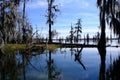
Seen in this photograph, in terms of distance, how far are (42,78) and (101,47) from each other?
26643mm

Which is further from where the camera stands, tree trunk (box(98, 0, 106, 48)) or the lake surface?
tree trunk (box(98, 0, 106, 48))

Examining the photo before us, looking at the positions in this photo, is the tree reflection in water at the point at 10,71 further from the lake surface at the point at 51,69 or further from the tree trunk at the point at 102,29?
the tree trunk at the point at 102,29

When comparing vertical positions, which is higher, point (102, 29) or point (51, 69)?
point (102, 29)

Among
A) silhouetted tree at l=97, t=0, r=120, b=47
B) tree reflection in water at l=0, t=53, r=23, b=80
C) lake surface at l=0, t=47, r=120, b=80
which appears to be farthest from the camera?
silhouetted tree at l=97, t=0, r=120, b=47

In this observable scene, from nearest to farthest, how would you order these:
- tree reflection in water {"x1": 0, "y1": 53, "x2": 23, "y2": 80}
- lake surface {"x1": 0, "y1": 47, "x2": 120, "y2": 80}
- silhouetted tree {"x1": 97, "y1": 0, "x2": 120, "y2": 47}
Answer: tree reflection in water {"x1": 0, "y1": 53, "x2": 23, "y2": 80} < lake surface {"x1": 0, "y1": 47, "x2": 120, "y2": 80} < silhouetted tree {"x1": 97, "y1": 0, "x2": 120, "y2": 47}

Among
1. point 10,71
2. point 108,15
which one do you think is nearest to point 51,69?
point 10,71

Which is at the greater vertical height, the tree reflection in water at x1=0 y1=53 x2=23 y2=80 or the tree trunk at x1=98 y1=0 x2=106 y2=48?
the tree trunk at x1=98 y1=0 x2=106 y2=48

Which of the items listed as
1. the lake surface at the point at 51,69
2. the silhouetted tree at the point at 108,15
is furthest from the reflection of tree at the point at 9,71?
the silhouetted tree at the point at 108,15

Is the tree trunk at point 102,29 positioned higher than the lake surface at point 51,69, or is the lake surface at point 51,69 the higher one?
the tree trunk at point 102,29

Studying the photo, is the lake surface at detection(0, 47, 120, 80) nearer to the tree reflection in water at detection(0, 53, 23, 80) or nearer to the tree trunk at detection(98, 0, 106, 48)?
the tree reflection in water at detection(0, 53, 23, 80)

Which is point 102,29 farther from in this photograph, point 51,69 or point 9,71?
point 9,71

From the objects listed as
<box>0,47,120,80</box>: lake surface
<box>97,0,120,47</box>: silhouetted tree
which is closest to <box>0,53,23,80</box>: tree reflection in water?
<box>0,47,120,80</box>: lake surface

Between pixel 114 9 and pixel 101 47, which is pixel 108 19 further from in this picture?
pixel 101 47

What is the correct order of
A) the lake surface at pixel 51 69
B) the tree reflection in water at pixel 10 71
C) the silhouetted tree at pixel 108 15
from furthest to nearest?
the silhouetted tree at pixel 108 15 → the lake surface at pixel 51 69 → the tree reflection in water at pixel 10 71
